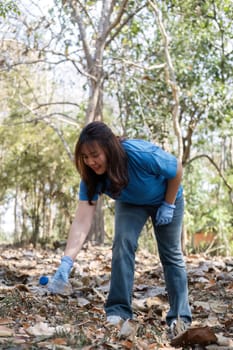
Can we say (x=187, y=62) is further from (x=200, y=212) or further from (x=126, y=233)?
(x=126, y=233)

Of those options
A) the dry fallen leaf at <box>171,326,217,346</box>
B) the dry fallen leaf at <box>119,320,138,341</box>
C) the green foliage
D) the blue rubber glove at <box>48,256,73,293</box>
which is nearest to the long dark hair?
the blue rubber glove at <box>48,256,73,293</box>

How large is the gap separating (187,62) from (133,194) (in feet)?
24.0

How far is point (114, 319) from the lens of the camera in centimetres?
312

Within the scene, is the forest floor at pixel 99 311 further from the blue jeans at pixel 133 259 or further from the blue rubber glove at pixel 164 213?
the blue rubber glove at pixel 164 213

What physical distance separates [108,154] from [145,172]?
27 cm

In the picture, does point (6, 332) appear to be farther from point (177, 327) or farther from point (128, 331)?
point (177, 327)

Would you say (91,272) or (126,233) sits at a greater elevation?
(126,233)

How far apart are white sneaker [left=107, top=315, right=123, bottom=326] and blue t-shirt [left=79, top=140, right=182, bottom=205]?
2.04ft

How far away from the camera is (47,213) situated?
46.2ft

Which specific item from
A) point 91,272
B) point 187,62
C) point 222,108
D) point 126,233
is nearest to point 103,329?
point 126,233

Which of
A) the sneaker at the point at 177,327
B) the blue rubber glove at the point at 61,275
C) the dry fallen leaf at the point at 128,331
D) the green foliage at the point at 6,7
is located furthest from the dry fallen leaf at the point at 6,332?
the green foliage at the point at 6,7

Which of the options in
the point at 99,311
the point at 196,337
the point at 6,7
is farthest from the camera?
A: the point at 6,7

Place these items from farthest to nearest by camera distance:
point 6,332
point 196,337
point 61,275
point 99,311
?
1. point 99,311
2. point 61,275
3. point 196,337
4. point 6,332

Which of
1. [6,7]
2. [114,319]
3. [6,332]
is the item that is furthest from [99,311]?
[6,7]
